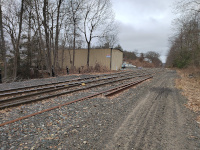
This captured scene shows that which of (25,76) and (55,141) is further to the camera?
(25,76)

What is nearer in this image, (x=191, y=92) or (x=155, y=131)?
(x=155, y=131)

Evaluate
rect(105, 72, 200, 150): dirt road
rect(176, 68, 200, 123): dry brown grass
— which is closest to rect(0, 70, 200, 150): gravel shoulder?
rect(105, 72, 200, 150): dirt road

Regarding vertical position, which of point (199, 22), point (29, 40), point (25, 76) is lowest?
point (25, 76)

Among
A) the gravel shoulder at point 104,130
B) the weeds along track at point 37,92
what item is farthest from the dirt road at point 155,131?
the weeds along track at point 37,92

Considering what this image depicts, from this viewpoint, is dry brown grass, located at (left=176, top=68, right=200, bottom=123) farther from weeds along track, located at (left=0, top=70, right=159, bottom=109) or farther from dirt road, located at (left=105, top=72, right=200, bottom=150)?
weeds along track, located at (left=0, top=70, right=159, bottom=109)

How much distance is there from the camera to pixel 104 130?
377 cm

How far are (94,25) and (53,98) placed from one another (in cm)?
2206

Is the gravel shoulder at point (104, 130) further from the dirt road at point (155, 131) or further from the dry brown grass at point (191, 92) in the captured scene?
the dry brown grass at point (191, 92)

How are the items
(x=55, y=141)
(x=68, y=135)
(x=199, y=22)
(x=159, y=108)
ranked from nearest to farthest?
(x=55, y=141) → (x=68, y=135) → (x=159, y=108) → (x=199, y=22)

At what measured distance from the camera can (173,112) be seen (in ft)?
17.3

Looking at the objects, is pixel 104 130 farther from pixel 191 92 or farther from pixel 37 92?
pixel 191 92

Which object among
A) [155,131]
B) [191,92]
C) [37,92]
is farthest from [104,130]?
[191,92]

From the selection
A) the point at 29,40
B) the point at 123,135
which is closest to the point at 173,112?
the point at 123,135

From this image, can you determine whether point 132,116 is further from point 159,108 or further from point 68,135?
point 68,135
